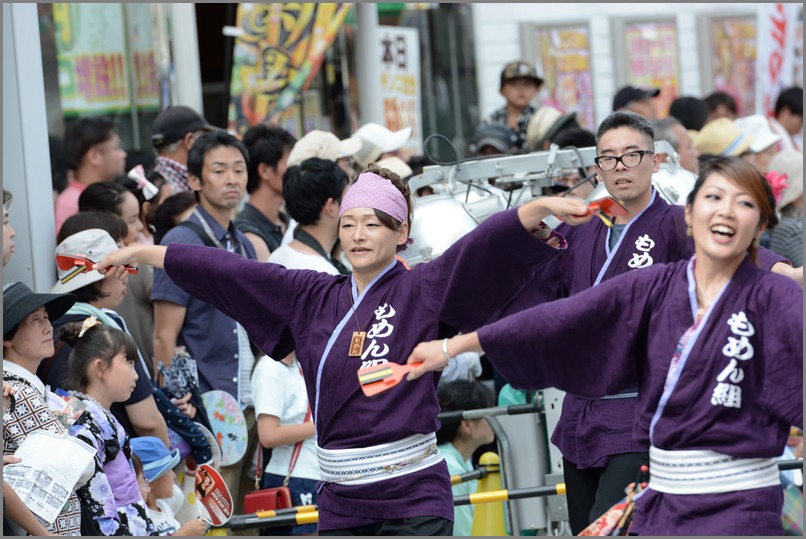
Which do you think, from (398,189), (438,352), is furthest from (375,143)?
(438,352)

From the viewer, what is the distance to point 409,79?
33.0ft

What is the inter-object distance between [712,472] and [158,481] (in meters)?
2.45

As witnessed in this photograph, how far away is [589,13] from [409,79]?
532 centimetres

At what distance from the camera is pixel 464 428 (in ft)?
20.4

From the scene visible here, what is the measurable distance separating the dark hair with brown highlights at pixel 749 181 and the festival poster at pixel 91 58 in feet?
18.2

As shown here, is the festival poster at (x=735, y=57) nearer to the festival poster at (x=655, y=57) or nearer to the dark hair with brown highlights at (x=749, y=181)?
the festival poster at (x=655, y=57)

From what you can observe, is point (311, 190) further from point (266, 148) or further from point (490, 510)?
point (490, 510)

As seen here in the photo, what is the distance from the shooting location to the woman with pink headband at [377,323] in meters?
3.91

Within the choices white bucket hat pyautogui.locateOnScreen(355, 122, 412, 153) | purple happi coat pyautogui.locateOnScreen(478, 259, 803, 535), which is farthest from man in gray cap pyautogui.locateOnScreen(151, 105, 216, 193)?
purple happi coat pyautogui.locateOnScreen(478, 259, 803, 535)

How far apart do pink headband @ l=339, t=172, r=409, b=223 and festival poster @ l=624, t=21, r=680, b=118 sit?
1105 centimetres

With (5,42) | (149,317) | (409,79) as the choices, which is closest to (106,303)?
(149,317)

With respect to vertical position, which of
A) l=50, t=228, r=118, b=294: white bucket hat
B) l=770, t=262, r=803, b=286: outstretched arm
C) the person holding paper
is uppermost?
l=50, t=228, r=118, b=294: white bucket hat

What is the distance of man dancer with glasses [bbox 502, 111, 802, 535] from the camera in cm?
434

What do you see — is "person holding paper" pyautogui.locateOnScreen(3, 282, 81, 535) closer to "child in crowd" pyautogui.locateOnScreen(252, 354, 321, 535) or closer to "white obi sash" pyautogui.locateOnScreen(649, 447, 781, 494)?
"child in crowd" pyautogui.locateOnScreen(252, 354, 321, 535)
